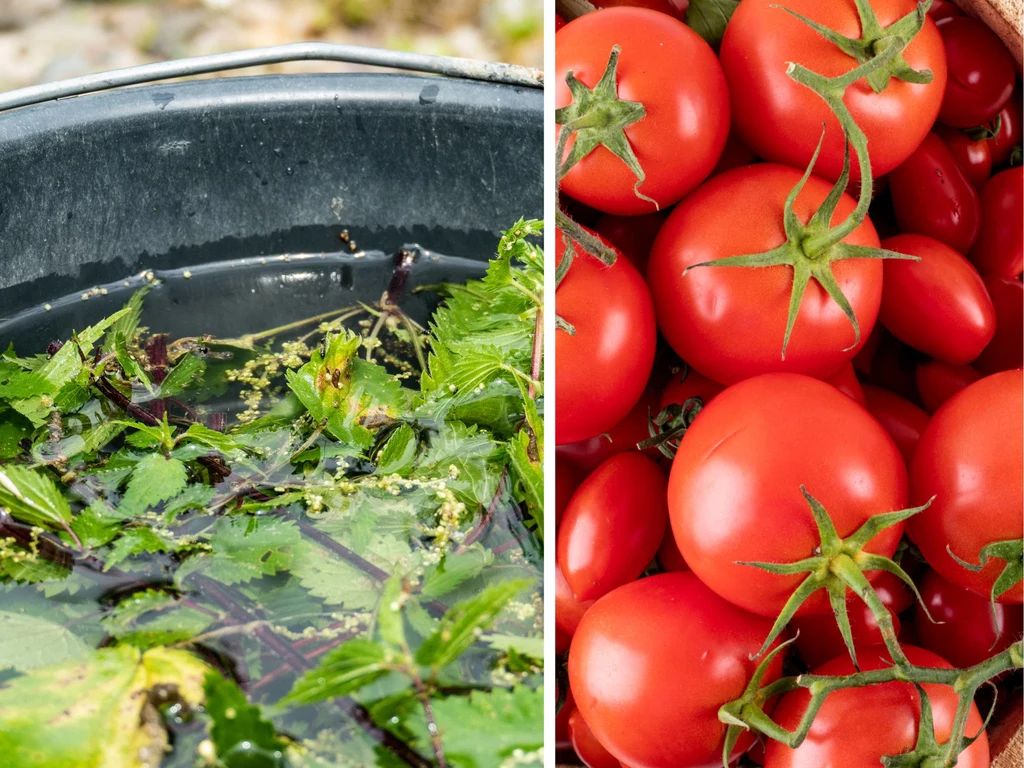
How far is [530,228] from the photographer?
1.38 feet

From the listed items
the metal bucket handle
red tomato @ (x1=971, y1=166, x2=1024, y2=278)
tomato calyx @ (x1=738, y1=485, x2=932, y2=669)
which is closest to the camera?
tomato calyx @ (x1=738, y1=485, x2=932, y2=669)

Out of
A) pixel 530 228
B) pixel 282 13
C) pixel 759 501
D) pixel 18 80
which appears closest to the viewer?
pixel 759 501

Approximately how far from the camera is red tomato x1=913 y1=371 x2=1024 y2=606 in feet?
0.88

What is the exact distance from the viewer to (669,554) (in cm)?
33

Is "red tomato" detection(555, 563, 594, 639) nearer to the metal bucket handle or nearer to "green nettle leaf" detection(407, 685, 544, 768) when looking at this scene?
"green nettle leaf" detection(407, 685, 544, 768)

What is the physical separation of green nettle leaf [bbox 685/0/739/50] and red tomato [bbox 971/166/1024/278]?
123mm

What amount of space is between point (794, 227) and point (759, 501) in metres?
0.08

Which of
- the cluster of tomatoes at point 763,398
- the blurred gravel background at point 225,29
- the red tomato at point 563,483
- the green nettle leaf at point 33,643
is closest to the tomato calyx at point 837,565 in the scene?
the cluster of tomatoes at point 763,398

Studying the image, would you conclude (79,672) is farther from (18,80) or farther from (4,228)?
(18,80)

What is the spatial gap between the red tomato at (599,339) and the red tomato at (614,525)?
0.8 inches

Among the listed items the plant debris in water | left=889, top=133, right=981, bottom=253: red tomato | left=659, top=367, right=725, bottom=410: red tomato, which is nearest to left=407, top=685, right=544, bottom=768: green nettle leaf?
the plant debris in water

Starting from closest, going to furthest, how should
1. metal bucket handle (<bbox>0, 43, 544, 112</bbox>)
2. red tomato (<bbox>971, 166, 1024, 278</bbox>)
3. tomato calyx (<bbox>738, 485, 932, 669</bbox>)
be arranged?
tomato calyx (<bbox>738, 485, 932, 669</bbox>), red tomato (<bbox>971, 166, 1024, 278</bbox>), metal bucket handle (<bbox>0, 43, 544, 112</bbox>)

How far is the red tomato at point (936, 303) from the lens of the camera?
0.32 metres

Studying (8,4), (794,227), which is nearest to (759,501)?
(794,227)
